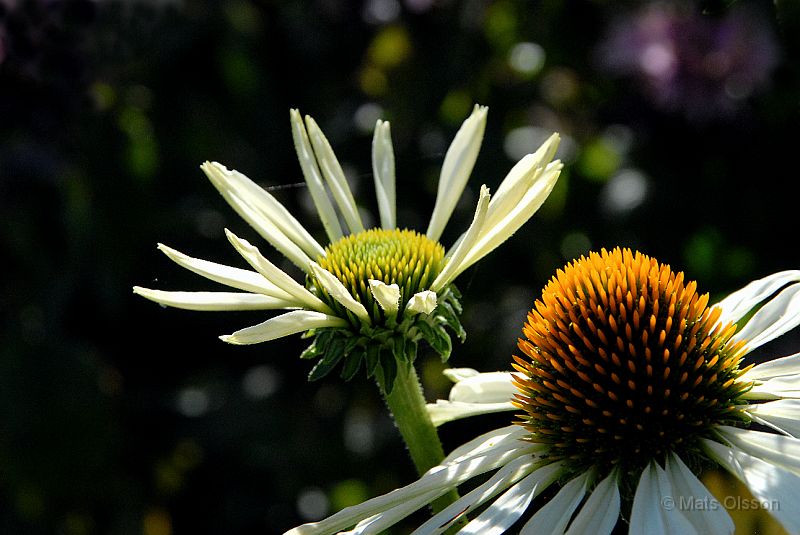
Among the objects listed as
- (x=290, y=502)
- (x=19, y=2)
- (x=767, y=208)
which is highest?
(x=19, y=2)

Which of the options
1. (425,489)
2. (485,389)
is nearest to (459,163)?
(485,389)

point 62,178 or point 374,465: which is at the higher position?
point 62,178

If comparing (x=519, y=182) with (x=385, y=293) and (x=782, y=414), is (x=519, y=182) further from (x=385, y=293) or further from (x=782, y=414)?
(x=782, y=414)

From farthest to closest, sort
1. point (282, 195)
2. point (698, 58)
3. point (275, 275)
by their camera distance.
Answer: point (282, 195), point (698, 58), point (275, 275)

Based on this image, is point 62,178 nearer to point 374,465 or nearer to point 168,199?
point 168,199

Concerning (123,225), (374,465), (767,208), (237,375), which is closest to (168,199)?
(123,225)

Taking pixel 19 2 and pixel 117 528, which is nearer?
pixel 19 2

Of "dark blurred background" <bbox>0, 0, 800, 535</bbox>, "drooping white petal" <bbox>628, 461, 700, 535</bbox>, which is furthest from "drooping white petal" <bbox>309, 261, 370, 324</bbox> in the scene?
"dark blurred background" <bbox>0, 0, 800, 535</bbox>
